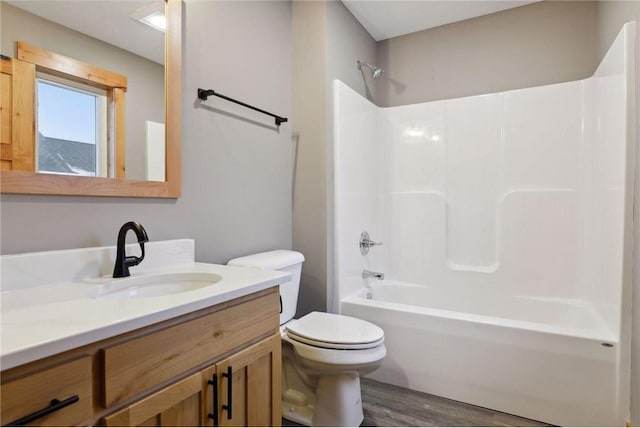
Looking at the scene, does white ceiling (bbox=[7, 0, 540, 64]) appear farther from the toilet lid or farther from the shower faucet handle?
the shower faucet handle

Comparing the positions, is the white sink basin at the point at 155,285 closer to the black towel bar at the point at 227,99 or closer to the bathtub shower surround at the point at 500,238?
the black towel bar at the point at 227,99

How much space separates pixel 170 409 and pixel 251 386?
31cm

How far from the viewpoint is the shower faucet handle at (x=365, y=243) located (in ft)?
8.30

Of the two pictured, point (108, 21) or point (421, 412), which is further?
point (421, 412)

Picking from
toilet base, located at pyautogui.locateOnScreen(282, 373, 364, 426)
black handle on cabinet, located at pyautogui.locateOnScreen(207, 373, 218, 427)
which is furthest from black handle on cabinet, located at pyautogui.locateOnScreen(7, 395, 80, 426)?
toilet base, located at pyautogui.locateOnScreen(282, 373, 364, 426)

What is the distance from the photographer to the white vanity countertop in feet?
2.05

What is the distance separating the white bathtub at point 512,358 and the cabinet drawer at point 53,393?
1674 millimetres

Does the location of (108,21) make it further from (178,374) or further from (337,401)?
(337,401)

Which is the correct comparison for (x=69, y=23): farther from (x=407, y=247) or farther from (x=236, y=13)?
(x=407, y=247)

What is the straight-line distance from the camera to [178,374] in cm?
89

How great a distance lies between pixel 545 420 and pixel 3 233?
2421 millimetres

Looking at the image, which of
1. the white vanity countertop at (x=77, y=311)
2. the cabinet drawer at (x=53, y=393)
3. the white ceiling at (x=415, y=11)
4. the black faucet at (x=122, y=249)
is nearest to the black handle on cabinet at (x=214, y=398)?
the white vanity countertop at (x=77, y=311)

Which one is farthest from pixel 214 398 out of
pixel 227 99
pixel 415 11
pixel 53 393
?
pixel 415 11

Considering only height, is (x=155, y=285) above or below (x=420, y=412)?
above
